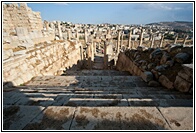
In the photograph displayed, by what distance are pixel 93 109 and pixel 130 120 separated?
576 mm

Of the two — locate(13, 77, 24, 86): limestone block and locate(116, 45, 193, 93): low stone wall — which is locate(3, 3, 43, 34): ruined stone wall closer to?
locate(13, 77, 24, 86): limestone block

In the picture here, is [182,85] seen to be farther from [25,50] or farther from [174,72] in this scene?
[25,50]

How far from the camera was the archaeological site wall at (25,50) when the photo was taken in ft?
14.8

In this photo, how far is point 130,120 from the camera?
157 cm

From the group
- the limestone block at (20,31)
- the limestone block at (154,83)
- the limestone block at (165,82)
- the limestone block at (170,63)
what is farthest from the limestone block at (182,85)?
the limestone block at (20,31)

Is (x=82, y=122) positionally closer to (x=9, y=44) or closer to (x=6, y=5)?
(x=9, y=44)

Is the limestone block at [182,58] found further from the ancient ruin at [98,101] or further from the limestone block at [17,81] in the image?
the limestone block at [17,81]

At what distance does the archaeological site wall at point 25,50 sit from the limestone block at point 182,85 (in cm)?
562

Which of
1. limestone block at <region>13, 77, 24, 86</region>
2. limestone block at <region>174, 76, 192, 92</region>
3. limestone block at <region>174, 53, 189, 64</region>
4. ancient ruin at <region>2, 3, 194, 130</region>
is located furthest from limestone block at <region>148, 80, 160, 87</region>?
limestone block at <region>13, 77, 24, 86</region>

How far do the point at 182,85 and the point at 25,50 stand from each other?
698 centimetres

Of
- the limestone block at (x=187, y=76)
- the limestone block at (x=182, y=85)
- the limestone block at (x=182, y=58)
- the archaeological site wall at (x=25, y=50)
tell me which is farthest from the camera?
the archaeological site wall at (x=25, y=50)

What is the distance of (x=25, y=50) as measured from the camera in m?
5.87

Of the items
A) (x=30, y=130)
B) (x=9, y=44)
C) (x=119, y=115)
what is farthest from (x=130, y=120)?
(x=9, y=44)

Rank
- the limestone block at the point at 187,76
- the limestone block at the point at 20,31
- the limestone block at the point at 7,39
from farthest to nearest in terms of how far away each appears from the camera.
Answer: the limestone block at the point at 20,31 → the limestone block at the point at 7,39 → the limestone block at the point at 187,76
